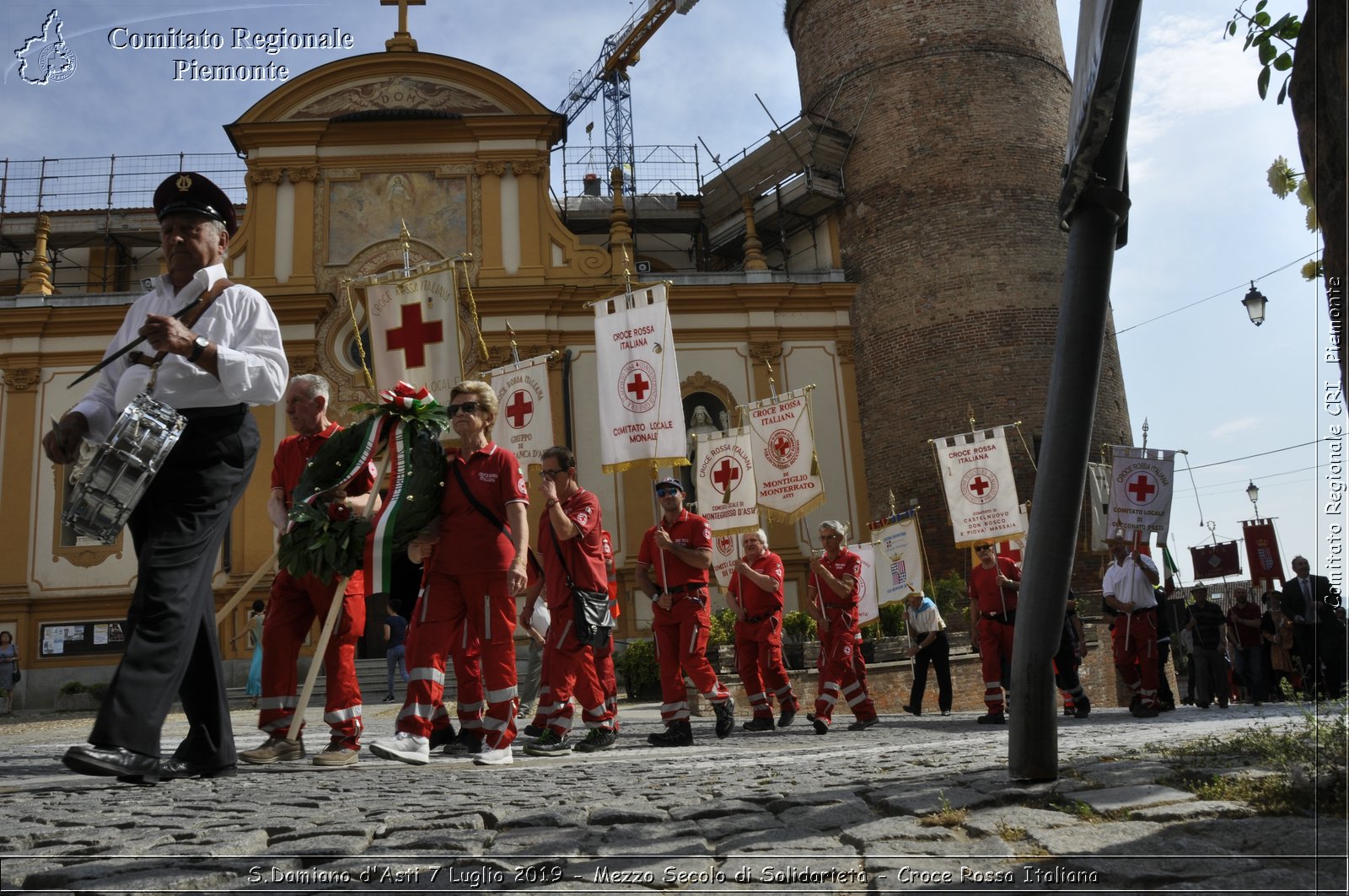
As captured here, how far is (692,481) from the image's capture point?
26.1 m

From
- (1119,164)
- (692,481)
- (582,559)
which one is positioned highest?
(692,481)

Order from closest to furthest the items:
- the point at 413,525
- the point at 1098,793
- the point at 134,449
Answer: the point at 1098,793 → the point at 134,449 → the point at 413,525

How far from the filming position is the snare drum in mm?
4391

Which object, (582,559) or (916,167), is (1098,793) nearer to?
(582,559)

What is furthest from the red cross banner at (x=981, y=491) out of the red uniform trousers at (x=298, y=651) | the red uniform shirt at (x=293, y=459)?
the red uniform trousers at (x=298, y=651)

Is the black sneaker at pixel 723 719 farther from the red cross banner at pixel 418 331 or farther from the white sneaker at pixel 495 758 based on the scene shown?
the red cross banner at pixel 418 331

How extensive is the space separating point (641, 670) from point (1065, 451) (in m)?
14.6

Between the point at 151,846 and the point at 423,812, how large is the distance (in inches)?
35.0

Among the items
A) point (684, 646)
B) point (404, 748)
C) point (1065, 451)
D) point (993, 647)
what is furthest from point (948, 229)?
point (1065, 451)

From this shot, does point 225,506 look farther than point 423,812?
Yes

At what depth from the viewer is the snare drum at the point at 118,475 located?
4.39 meters

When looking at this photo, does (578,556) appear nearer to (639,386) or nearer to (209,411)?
(209,411)

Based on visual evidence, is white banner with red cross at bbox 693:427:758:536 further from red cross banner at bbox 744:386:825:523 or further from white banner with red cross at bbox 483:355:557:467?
white banner with red cross at bbox 483:355:557:467

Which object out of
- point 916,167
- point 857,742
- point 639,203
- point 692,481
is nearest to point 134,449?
point 857,742
